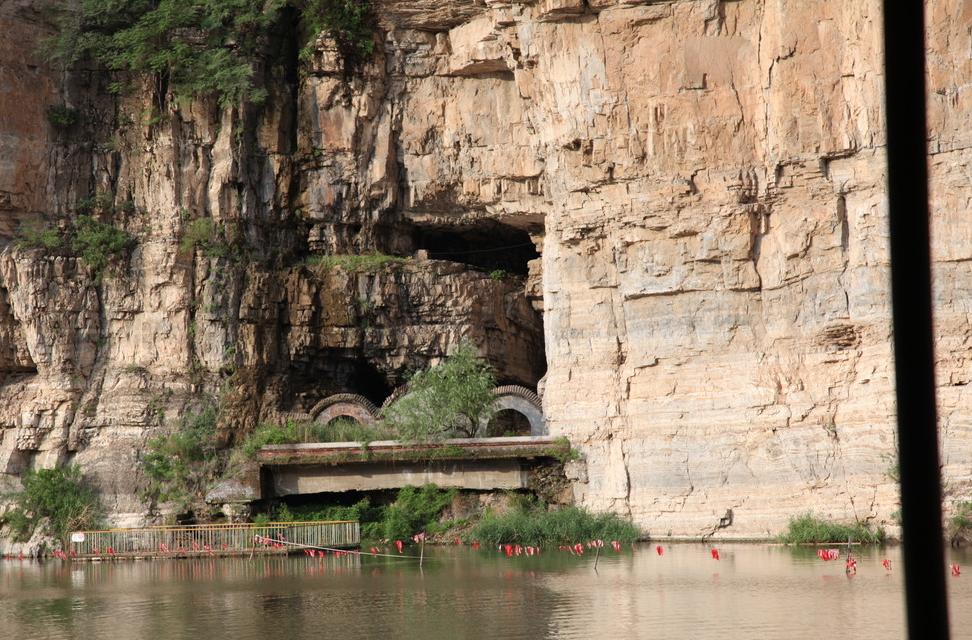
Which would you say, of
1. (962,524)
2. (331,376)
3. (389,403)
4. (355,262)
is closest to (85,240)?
(355,262)

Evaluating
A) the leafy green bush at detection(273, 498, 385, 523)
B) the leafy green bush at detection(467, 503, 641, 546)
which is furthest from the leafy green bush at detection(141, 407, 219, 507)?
the leafy green bush at detection(467, 503, 641, 546)

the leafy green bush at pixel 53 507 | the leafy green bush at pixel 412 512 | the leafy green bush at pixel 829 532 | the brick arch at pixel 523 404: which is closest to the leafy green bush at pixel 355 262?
the brick arch at pixel 523 404

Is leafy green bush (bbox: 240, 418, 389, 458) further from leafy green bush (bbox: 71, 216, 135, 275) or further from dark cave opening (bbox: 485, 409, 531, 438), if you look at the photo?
leafy green bush (bbox: 71, 216, 135, 275)

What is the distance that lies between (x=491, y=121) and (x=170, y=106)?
1182 centimetres

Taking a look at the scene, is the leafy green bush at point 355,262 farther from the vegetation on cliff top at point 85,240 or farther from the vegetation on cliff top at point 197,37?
the vegetation on cliff top at point 85,240

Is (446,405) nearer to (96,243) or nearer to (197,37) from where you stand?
(96,243)

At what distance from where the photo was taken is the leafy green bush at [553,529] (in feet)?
109

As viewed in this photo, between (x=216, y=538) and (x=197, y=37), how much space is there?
19514 millimetres

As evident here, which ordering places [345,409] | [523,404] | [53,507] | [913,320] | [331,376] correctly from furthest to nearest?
[331,376], [345,409], [523,404], [53,507], [913,320]

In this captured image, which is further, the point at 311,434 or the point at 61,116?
the point at 61,116

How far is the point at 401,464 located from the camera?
37.4m

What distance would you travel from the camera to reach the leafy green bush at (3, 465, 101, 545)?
37.0m

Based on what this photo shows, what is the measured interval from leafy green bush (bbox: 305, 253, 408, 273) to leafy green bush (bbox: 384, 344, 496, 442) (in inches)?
240

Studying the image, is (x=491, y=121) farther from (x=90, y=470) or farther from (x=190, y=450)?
(x=90, y=470)
